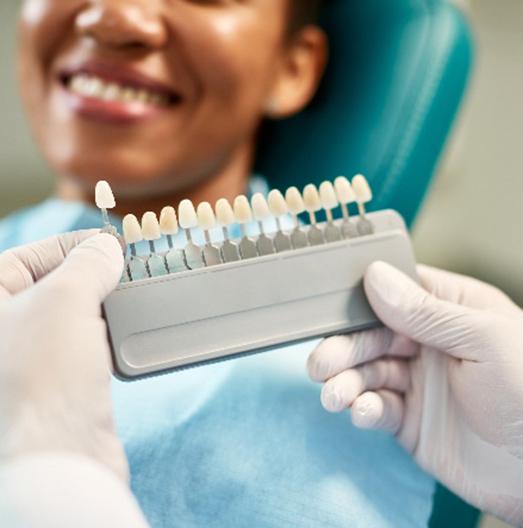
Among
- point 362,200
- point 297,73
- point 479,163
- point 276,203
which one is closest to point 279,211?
point 276,203

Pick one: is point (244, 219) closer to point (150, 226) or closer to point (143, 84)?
point (150, 226)

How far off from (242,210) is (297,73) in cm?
67

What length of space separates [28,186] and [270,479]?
174 centimetres

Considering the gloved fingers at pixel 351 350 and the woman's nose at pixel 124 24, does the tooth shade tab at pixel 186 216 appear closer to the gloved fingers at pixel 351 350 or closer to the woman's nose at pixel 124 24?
the gloved fingers at pixel 351 350

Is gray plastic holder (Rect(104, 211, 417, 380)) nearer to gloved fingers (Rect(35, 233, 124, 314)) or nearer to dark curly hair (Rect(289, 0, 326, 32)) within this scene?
gloved fingers (Rect(35, 233, 124, 314))

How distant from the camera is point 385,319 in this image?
2.57 feet

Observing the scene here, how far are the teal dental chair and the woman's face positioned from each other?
0.19 m

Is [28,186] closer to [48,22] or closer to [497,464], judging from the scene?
[48,22]

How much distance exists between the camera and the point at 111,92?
114cm

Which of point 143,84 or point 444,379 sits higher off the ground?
point 143,84

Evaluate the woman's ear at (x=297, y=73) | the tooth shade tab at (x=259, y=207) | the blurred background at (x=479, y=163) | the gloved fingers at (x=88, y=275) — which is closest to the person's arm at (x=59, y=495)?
the gloved fingers at (x=88, y=275)

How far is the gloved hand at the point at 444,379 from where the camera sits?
0.75m

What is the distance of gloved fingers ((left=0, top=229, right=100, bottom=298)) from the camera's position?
0.66 meters

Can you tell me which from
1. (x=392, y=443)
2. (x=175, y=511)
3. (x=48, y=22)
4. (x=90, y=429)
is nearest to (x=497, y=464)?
(x=392, y=443)
